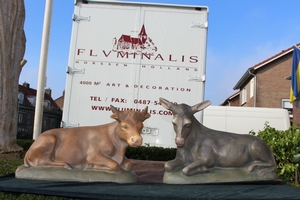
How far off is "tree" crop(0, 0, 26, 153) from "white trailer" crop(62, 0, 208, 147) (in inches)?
34.5

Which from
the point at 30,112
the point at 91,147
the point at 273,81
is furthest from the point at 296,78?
the point at 30,112

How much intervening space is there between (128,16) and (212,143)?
3717mm

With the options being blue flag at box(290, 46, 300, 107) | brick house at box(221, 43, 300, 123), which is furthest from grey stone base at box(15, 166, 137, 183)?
brick house at box(221, 43, 300, 123)

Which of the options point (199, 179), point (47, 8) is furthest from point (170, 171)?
point (47, 8)

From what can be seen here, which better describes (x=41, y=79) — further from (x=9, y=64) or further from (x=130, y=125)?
(x=130, y=125)

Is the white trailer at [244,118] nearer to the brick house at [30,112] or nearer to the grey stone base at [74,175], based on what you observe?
the grey stone base at [74,175]

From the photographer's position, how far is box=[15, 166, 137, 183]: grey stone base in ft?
10.5

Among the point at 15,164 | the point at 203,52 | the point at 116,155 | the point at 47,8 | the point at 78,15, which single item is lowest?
the point at 15,164

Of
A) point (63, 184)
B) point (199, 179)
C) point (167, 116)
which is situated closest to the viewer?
point (63, 184)

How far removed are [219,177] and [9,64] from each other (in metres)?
3.95

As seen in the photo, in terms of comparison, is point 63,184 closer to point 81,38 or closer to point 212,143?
point 212,143

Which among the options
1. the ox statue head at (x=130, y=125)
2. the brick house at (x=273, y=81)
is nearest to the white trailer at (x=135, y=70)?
the ox statue head at (x=130, y=125)

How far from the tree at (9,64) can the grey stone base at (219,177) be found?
3.40 m

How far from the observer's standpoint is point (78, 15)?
21.1 feet
